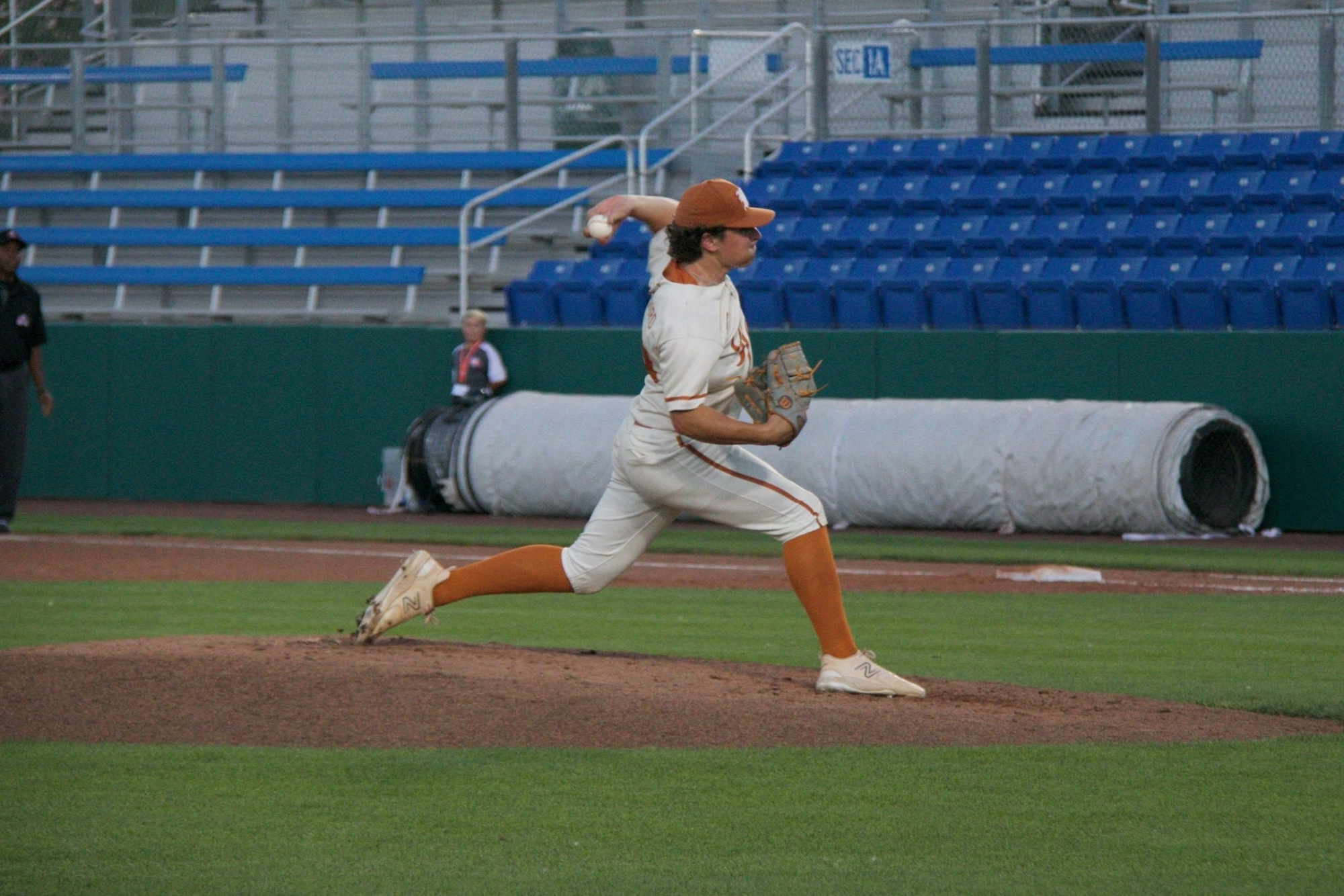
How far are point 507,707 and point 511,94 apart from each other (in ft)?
51.8

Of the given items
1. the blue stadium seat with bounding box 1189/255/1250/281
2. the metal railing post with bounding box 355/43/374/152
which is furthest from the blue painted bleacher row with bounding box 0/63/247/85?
the blue stadium seat with bounding box 1189/255/1250/281

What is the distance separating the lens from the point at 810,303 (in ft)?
55.6

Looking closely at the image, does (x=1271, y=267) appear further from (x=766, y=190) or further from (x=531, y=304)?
(x=531, y=304)

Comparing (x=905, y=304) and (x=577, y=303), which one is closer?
(x=905, y=304)

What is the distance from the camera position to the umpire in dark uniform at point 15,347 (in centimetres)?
1347

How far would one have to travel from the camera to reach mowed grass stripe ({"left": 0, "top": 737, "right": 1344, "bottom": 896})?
164 inches

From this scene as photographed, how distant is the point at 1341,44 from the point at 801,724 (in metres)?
13.5

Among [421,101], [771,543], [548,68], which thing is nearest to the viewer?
[771,543]

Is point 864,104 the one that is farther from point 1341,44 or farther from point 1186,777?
point 1186,777

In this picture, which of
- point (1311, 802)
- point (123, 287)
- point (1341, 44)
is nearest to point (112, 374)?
point (123, 287)

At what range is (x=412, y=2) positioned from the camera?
24.0 metres

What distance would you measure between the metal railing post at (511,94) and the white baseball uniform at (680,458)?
15.0 meters

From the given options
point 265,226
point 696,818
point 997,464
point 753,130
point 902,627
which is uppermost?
point 753,130

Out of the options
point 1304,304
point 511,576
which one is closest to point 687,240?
point 511,576
